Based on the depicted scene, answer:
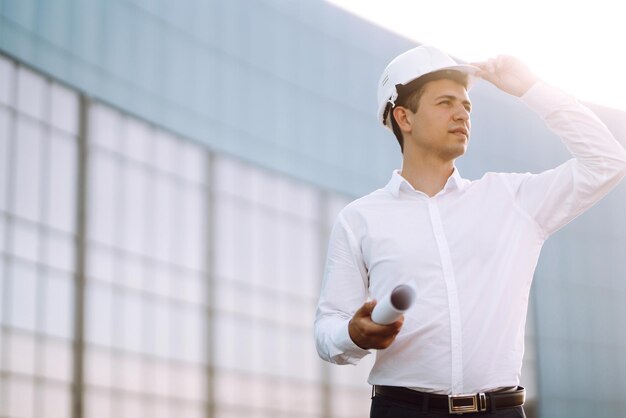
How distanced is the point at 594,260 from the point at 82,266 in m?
21.4

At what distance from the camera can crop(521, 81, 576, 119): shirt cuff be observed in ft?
13.7

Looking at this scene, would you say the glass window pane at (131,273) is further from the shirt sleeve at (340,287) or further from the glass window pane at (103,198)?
the shirt sleeve at (340,287)

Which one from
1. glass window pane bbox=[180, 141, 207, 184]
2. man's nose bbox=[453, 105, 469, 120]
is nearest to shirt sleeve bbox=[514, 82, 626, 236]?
man's nose bbox=[453, 105, 469, 120]

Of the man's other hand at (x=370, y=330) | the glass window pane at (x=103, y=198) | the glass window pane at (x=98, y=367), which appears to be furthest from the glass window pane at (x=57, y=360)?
the man's other hand at (x=370, y=330)

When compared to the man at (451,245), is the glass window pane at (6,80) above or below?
above

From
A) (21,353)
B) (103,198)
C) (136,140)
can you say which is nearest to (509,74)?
(21,353)

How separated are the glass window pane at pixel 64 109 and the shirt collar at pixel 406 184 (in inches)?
858

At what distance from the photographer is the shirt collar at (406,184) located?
14.1 ft

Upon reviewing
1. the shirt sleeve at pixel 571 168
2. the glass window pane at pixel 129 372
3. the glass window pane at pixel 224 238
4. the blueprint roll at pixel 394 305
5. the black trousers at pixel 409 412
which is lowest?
the black trousers at pixel 409 412

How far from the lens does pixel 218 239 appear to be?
96.8 ft

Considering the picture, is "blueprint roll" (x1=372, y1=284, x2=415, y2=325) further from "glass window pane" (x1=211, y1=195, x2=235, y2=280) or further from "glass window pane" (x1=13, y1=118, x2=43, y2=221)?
"glass window pane" (x1=211, y1=195, x2=235, y2=280)

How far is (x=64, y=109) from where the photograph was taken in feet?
84.2

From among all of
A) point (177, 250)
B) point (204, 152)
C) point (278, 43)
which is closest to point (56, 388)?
point (177, 250)

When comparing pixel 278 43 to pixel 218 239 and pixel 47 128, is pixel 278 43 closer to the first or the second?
pixel 218 239
